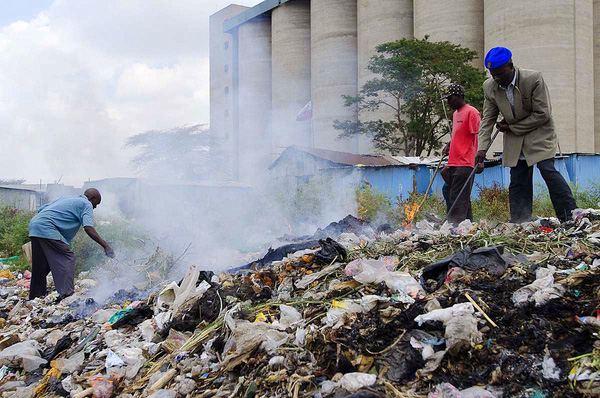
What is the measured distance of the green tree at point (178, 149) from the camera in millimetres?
32469

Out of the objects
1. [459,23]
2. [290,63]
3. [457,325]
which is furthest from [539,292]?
[290,63]

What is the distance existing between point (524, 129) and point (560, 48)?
19340 millimetres

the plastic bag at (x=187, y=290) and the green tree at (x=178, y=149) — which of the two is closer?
the plastic bag at (x=187, y=290)

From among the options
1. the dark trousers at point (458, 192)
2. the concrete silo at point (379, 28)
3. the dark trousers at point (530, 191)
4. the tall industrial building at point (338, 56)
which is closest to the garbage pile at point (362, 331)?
the dark trousers at point (530, 191)

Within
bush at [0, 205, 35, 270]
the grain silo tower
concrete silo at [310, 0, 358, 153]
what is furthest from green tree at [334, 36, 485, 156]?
bush at [0, 205, 35, 270]

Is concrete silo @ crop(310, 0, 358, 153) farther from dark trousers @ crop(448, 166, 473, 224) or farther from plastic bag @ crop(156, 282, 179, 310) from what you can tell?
plastic bag @ crop(156, 282, 179, 310)

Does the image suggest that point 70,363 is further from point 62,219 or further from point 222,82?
point 222,82

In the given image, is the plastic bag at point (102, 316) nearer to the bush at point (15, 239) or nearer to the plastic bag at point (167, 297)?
the plastic bag at point (167, 297)

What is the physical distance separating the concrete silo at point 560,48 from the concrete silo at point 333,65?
456 inches

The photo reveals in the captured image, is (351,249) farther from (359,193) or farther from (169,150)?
(169,150)

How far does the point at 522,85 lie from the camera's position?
14.1 ft

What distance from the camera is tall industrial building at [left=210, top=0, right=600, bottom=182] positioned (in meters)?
20.9

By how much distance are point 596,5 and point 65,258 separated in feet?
88.8

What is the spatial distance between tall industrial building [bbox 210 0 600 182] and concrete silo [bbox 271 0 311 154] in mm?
72
